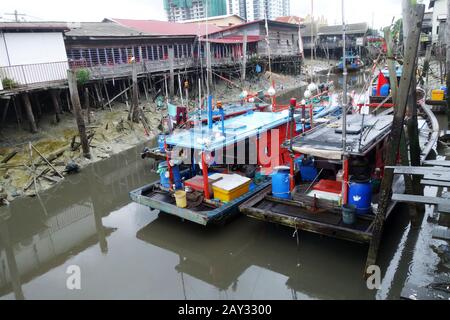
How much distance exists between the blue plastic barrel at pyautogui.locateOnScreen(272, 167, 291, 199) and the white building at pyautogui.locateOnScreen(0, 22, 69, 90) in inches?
579

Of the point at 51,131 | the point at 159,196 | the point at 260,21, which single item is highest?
the point at 260,21

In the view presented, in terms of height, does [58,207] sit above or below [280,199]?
below

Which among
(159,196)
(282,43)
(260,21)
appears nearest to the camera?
(159,196)

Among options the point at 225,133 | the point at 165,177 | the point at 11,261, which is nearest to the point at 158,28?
the point at 165,177

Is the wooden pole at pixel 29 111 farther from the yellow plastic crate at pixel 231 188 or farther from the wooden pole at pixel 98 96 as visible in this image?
the yellow plastic crate at pixel 231 188

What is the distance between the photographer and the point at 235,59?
122 feet

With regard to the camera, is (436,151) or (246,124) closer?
(246,124)

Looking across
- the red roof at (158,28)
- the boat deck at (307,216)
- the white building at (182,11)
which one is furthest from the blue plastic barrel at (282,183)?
the white building at (182,11)

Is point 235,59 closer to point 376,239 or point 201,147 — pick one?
point 201,147

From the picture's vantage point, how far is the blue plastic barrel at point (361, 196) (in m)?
8.28

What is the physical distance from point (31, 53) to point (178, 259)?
16932 mm

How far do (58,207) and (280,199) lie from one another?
8763 millimetres

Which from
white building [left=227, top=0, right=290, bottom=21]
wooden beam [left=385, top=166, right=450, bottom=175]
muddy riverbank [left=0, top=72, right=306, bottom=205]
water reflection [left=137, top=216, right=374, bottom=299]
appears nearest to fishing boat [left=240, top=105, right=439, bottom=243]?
water reflection [left=137, top=216, right=374, bottom=299]

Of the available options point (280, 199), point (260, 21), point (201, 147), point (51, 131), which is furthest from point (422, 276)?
point (260, 21)
